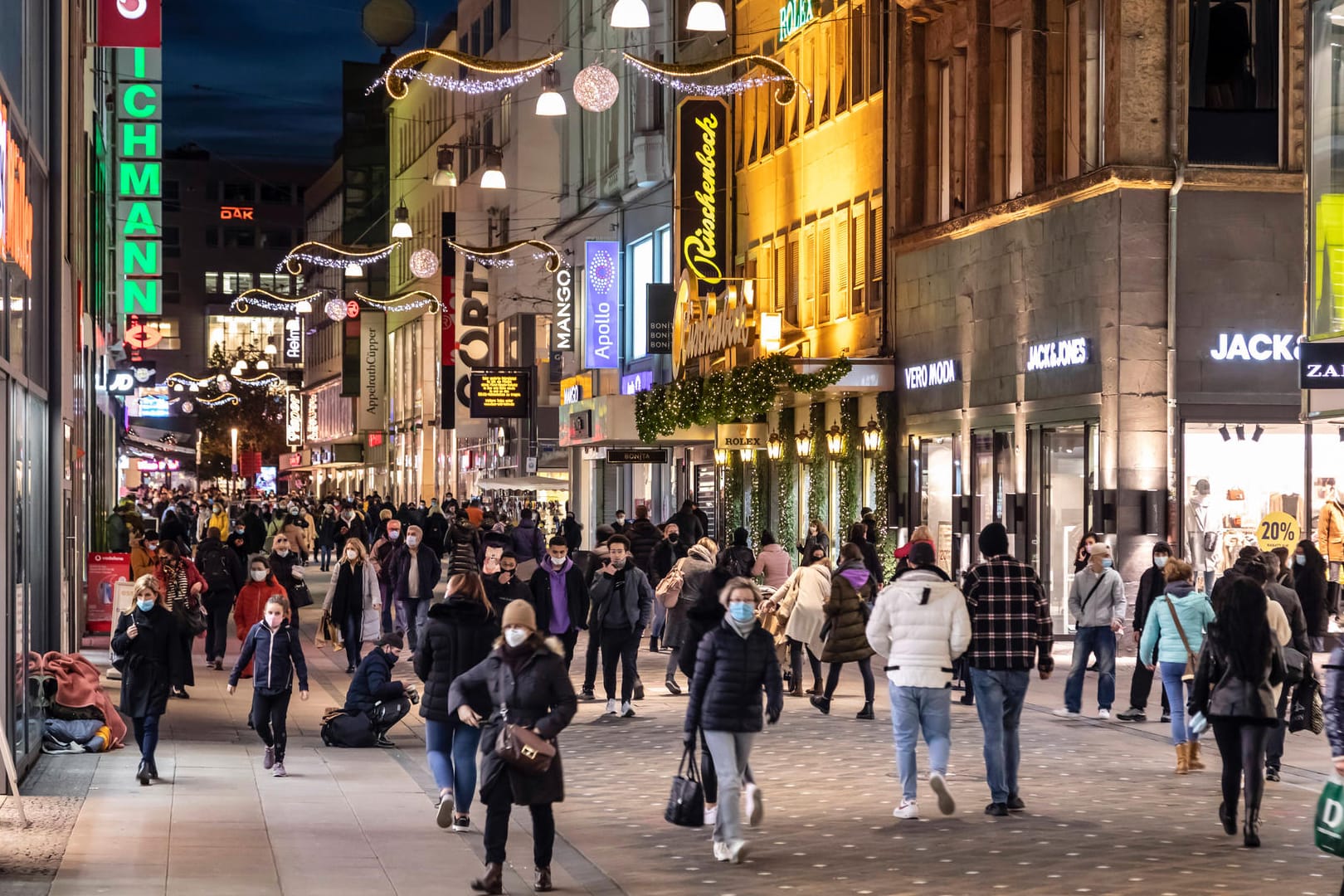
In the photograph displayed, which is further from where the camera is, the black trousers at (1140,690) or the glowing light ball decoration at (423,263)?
the glowing light ball decoration at (423,263)

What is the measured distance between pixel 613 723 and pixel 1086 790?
6.28 meters

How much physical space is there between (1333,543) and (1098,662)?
6.80 meters

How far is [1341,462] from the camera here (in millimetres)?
26953

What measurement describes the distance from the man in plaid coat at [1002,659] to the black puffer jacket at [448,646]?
3251 millimetres

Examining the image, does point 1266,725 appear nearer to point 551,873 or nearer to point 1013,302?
point 551,873

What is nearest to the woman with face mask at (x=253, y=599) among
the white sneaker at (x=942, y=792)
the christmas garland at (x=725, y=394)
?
the white sneaker at (x=942, y=792)

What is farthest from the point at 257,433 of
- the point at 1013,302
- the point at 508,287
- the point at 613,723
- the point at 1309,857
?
the point at 1309,857

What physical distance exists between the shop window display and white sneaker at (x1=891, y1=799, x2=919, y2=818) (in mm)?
15358

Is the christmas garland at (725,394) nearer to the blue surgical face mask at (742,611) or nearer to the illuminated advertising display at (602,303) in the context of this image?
the illuminated advertising display at (602,303)

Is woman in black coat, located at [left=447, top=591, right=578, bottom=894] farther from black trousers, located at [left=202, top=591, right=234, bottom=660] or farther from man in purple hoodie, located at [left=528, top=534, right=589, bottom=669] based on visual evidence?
black trousers, located at [left=202, top=591, right=234, bottom=660]

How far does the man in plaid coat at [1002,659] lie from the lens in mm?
14094

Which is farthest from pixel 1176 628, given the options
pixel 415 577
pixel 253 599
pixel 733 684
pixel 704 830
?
pixel 415 577

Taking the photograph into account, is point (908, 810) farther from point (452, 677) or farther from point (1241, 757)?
point (452, 677)

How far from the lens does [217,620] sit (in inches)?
1080
